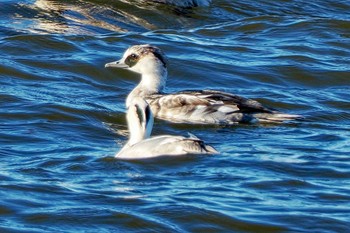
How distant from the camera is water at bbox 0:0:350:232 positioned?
9.75 meters

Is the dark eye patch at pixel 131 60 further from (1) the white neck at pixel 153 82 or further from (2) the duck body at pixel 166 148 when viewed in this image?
(2) the duck body at pixel 166 148

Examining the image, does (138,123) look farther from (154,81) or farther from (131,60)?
(131,60)

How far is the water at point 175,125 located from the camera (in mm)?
9750

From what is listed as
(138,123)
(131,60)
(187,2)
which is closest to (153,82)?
(131,60)

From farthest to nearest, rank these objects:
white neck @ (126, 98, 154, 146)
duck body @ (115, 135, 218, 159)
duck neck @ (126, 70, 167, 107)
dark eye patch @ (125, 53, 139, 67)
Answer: dark eye patch @ (125, 53, 139, 67), duck neck @ (126, 70, 167, 107), white neck @ (126, 98, 154, 146), duck body @ (115, 135, 218, 159)

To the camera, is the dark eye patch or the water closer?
the water

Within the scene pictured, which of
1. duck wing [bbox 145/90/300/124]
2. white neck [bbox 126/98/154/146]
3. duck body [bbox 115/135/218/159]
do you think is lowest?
duck body [bbox 115/135/218/159]

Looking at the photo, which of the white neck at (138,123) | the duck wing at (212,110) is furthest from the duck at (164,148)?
the duck wing at (212,110)

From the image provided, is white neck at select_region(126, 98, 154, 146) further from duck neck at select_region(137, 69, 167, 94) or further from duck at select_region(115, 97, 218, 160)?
duck neck at select_region(137, 69, 167, 94)

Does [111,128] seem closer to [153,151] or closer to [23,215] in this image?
[153,151]

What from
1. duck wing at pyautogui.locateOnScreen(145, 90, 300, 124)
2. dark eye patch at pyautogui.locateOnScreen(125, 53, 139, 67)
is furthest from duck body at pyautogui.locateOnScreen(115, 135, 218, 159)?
dark eye patch at pyautogui.locateOnScreen(125, 53, 139, 67)

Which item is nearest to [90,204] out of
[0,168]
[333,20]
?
[0,168]

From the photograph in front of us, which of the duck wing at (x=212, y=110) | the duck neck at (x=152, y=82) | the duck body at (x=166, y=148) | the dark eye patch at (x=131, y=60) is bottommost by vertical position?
the duck body at (x=166, y=148)

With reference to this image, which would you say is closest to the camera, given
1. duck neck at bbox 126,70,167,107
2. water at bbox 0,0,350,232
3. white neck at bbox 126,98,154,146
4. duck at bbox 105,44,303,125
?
water at bbox 0,0,350,232
